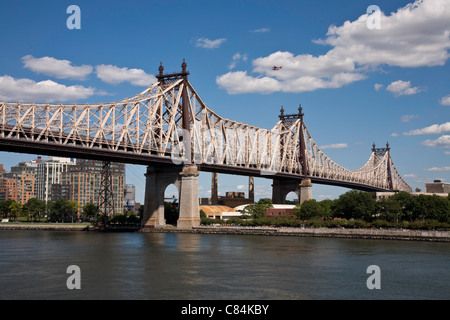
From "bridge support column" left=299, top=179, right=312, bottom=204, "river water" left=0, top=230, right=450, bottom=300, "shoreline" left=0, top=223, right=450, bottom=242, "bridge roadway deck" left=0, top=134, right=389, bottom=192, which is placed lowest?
"river water" left=0, top=230, right=450, bottom=300

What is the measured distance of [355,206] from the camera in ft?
355

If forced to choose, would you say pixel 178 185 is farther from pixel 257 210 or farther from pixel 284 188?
pixel 284 188

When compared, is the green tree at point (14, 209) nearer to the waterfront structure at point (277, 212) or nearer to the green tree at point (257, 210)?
the green tree at point (257, 210)

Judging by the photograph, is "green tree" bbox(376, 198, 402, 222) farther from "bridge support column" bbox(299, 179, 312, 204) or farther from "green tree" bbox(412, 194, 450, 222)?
"bridge support column" bbox(299, 179, 312, 204)

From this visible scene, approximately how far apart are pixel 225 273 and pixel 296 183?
362 feet

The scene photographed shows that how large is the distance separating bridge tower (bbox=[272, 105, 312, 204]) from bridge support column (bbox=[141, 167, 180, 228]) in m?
A: 47.8

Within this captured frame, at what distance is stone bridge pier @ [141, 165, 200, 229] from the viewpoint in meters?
103

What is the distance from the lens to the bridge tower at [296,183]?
14579cm

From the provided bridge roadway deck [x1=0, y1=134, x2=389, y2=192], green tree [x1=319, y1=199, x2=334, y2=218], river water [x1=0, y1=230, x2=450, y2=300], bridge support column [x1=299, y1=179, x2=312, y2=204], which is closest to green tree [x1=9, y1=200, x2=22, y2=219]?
bridge roadway deck [x1=0, y1=134, x2=389, y2=192]

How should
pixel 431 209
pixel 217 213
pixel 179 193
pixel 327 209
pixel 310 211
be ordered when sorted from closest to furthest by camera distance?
pixel 431 209 → pixel 179 193 → pixel 310 211 → pixel 327 209 → pixel 217 213

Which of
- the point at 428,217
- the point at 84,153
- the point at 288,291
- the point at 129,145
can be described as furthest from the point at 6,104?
the point at 428,217

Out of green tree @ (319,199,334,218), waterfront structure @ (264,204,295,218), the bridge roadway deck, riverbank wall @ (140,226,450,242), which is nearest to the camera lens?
the bridge roadway deck

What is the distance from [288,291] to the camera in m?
34.9

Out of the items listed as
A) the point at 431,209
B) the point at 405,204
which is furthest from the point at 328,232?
the point at 405,204
